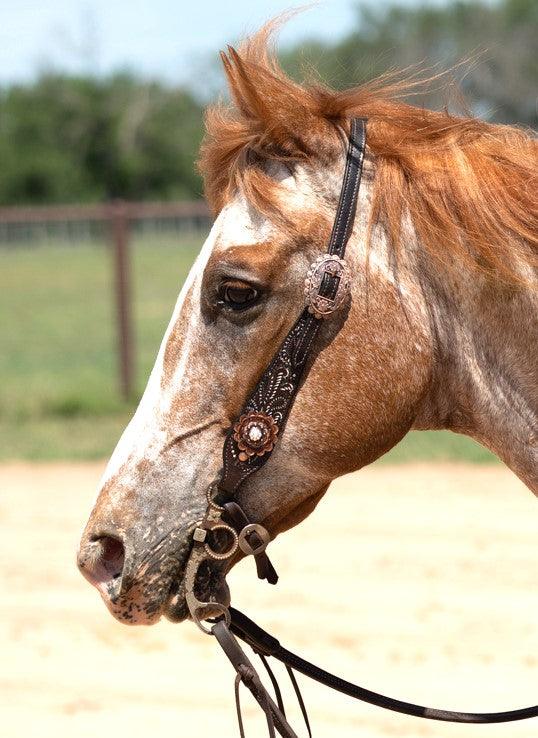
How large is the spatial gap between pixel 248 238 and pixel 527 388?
67cm

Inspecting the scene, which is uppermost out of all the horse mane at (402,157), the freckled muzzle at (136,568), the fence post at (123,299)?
the horse mane at (402,157)

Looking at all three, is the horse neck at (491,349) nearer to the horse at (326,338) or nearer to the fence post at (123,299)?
the horse at (326,338)

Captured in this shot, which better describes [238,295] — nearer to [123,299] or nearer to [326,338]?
[326,338]

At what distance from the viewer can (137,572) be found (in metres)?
2.21

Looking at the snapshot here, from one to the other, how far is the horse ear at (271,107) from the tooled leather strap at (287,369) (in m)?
0.15

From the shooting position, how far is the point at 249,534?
226 cm

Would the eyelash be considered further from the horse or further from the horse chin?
Answer: the horse chin

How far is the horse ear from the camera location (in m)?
2.29

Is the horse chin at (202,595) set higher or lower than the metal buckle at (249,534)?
lower

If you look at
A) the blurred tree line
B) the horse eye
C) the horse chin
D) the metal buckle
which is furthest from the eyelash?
the blurred tree line

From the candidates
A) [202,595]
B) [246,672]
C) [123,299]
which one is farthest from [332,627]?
[123,299]

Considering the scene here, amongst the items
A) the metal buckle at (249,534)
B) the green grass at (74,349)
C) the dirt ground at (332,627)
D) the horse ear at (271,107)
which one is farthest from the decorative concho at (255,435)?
the green grass at (74,349)

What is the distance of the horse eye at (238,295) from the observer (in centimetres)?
220

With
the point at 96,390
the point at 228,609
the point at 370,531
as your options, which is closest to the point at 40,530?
the point at 370,531
